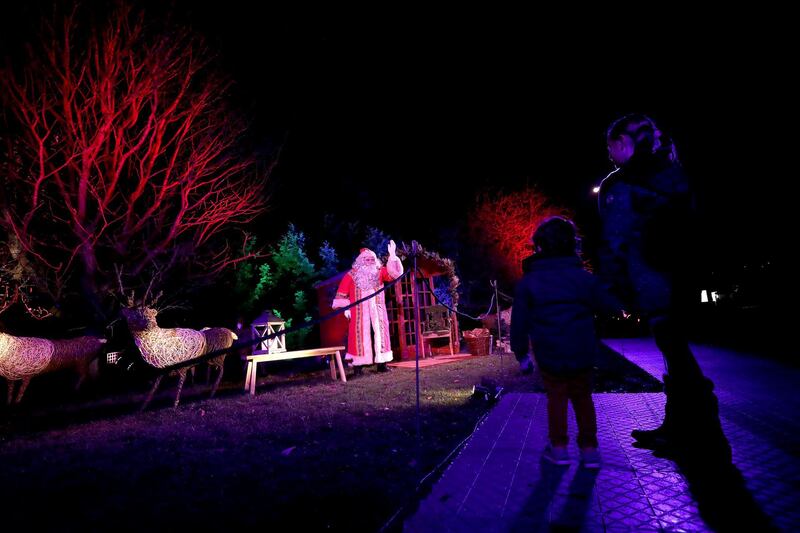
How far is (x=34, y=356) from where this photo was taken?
23.9 feet

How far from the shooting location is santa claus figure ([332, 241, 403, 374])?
33.5ft

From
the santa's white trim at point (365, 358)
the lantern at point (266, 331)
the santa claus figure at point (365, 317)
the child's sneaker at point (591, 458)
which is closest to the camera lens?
the child's sneaker at point (591, 458)

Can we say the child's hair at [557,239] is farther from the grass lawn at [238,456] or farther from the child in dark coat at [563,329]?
the grass lawn at [238,456]

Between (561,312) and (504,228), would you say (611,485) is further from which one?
(504,228)

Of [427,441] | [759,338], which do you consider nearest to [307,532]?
[427,441]

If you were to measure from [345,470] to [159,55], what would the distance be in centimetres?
1133

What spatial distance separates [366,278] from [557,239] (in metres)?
7.27

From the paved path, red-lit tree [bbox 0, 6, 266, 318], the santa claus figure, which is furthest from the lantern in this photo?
red-lit tree [bbox 0, 6, 266, 318]

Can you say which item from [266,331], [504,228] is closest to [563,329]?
[266,331]

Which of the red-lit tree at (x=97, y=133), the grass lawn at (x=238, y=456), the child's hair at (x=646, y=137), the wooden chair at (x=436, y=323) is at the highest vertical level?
the red-lit tree at (x=97, y=133)

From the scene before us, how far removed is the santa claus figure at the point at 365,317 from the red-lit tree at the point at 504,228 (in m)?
15.0

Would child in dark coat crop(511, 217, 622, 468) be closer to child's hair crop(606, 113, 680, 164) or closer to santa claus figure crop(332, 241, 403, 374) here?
child's hair crop(606, 113, 680, 164)

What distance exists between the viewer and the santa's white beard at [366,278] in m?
10.2

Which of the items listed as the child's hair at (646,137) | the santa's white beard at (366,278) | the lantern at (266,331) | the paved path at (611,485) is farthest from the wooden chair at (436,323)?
the child's hair at (646,137)
